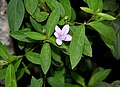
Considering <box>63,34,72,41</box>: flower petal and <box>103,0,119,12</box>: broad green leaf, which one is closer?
<box>63,34,72,41</box>: flower petal

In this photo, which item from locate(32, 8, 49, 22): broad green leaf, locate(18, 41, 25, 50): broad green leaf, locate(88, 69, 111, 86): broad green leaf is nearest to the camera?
locate(32, 8, 49, 22): broad green leaf

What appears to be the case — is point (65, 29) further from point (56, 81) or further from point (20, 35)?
point (56, 81)

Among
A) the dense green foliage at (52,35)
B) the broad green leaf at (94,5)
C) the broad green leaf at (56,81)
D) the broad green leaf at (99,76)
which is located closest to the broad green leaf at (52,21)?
the dense green foliage at (52,35)

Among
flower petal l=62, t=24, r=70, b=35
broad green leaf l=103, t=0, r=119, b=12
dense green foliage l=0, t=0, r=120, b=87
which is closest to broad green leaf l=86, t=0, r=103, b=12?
dense green foliage l=0, t=0, r=120, b=87

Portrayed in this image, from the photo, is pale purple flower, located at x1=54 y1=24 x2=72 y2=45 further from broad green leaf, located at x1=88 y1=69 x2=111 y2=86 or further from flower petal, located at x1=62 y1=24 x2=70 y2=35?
broad green leaf, located at x1=88 y1=69 x2=111 y2=86

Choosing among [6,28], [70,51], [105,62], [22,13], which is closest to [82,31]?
[70,51]
